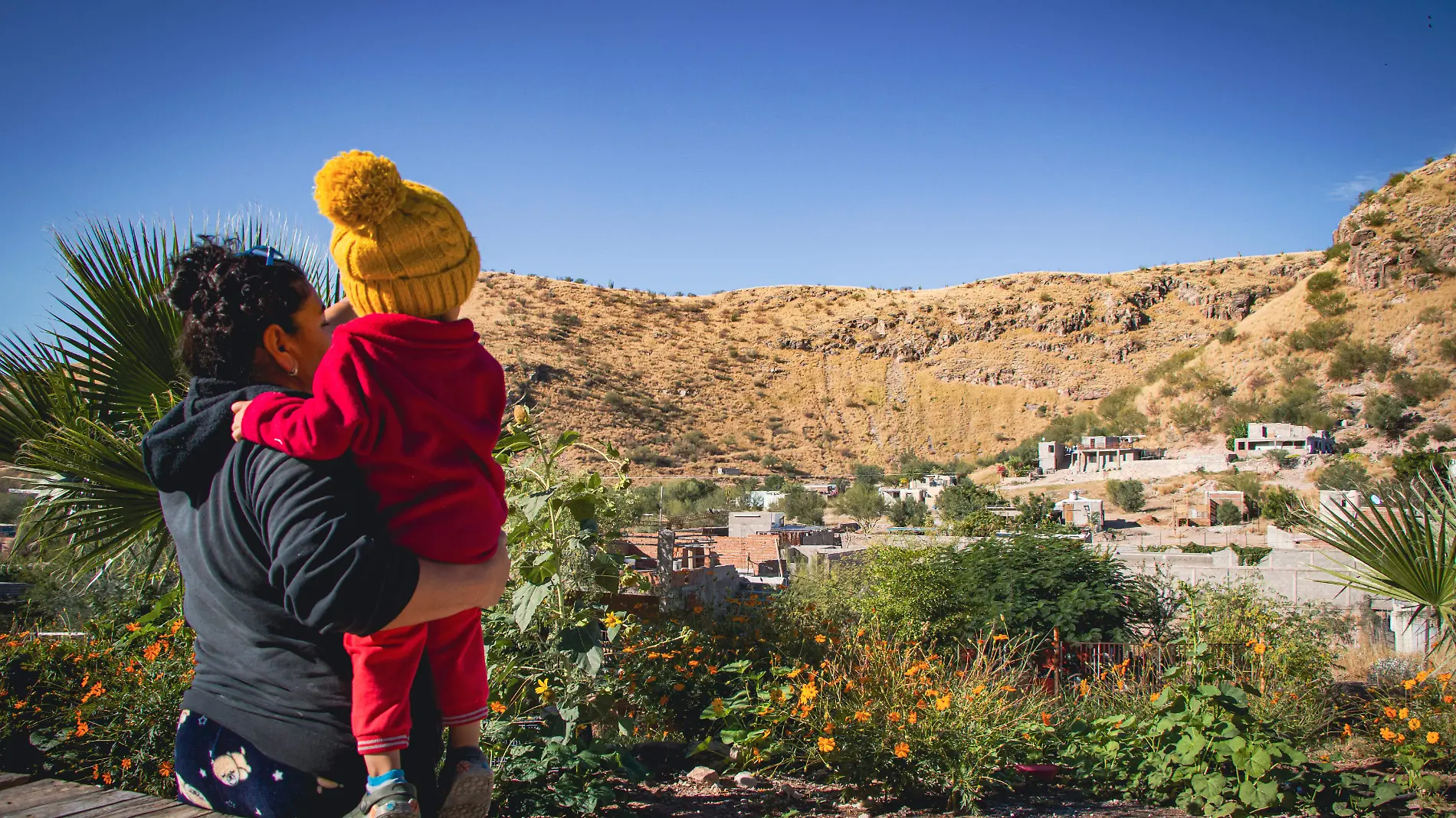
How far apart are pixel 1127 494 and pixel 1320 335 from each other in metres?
19.6

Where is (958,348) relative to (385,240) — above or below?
above

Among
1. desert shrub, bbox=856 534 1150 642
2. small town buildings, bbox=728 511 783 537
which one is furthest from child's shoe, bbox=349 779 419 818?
small town buildings, bbox=728 511 783 537

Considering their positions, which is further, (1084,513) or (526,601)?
(1084,513)

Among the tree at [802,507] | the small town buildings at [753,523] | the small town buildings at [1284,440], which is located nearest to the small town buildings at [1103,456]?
the small town buildings at [1284,440]

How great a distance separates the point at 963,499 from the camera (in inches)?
1199

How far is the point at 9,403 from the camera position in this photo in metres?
3.93

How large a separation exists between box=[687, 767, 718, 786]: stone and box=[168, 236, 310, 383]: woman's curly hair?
12.8ft

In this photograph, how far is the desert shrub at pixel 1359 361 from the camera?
39.8m

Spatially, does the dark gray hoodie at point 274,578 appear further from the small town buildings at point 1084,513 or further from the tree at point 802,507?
the tree at point 802,507

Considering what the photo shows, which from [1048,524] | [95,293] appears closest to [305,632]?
[95,293]

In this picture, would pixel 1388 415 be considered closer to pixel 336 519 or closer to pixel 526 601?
pixel 526 601

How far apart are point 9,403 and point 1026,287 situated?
72.9 meters

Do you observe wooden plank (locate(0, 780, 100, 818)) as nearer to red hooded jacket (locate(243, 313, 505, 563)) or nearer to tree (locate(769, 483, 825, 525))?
red hooded jacket (locate(243, 313, 505, 563))

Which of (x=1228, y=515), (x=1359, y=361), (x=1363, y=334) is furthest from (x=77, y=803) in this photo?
(x=1363, y=334)
